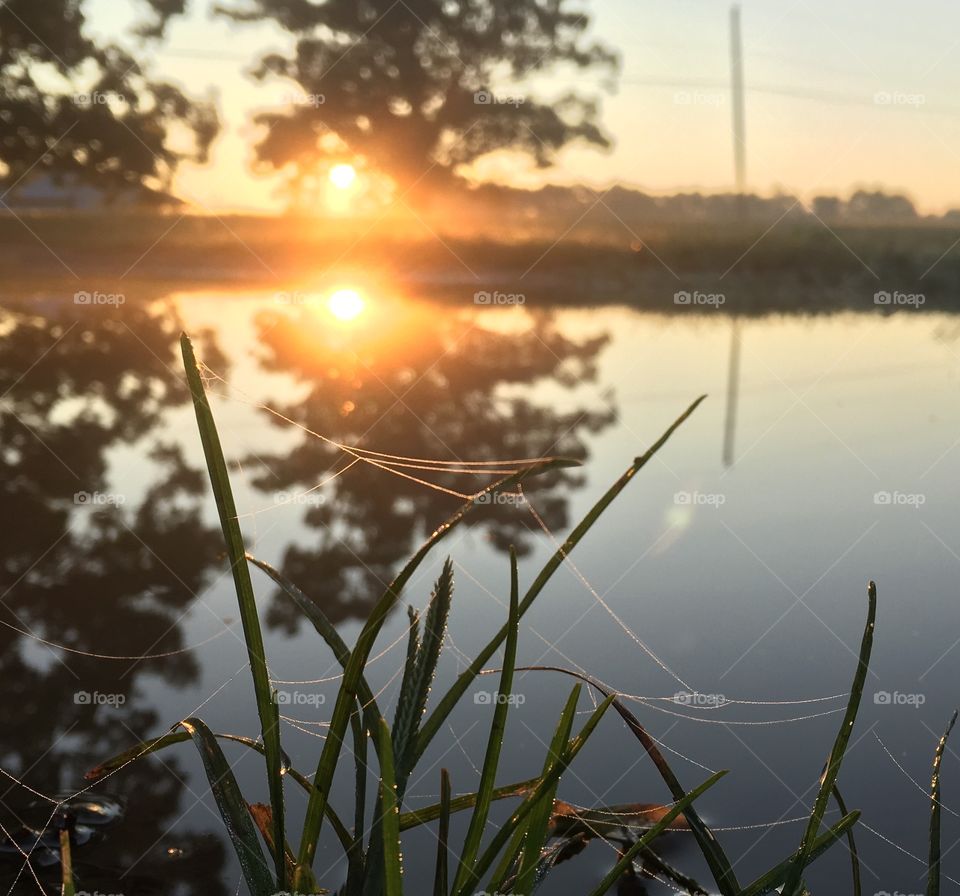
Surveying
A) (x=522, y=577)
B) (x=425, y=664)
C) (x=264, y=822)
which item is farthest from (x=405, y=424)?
(x=425, y=664)

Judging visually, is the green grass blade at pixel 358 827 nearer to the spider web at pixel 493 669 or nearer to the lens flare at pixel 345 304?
the spider web at pixel 493 669

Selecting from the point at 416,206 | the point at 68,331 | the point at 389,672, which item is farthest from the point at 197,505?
the point at 416,206

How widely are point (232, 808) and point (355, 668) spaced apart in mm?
223

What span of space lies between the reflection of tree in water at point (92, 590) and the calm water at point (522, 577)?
0.01 m

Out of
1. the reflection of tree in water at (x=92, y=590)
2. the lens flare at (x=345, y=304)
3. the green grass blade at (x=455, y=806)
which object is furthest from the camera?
the lens flare at (x=345, y=304)

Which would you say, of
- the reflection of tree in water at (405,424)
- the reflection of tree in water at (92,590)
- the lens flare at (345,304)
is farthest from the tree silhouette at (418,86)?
the reflection of tree in water at (92,590)

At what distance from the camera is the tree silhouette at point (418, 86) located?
77.7ft

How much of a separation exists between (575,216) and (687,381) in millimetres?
12140

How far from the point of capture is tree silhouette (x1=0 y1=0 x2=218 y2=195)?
838 inches

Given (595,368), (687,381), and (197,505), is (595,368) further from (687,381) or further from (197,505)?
(197,505)

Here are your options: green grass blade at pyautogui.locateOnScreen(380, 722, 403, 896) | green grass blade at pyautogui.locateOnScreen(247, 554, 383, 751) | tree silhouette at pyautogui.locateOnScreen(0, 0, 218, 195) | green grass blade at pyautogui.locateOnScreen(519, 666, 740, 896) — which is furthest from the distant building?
green grass blade at pyautogui.locateOnScreen(380, 722, 403, 896)

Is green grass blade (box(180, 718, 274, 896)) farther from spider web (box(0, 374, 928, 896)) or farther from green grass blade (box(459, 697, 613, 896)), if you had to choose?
spider web (box(0, 374, 928, 896))

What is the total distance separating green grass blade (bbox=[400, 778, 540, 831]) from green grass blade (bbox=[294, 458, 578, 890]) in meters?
0.12

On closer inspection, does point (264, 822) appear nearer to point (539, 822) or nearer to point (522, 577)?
point (539, 822)
